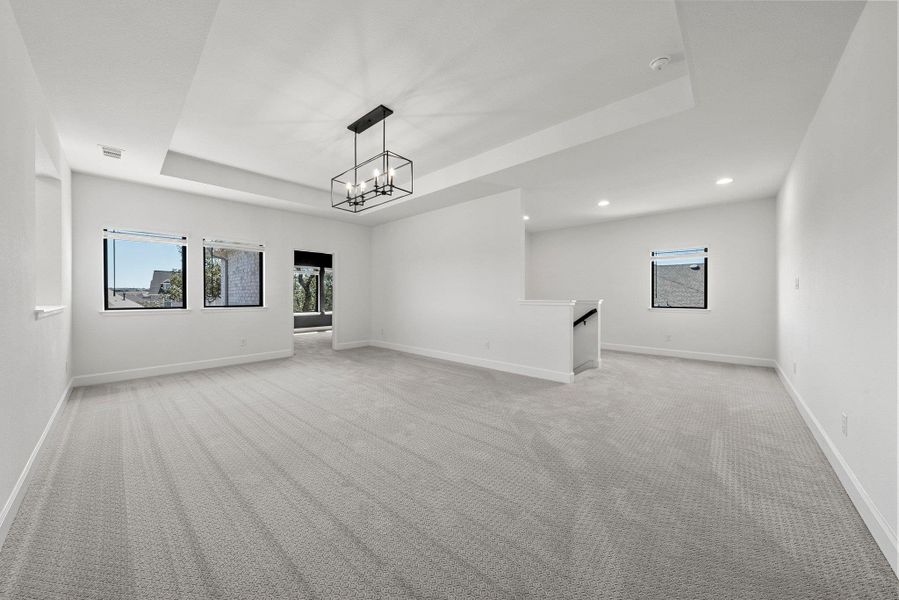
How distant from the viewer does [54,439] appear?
278 cm

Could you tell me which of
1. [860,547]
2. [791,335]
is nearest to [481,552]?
[860,547]

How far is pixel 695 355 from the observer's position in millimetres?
6172

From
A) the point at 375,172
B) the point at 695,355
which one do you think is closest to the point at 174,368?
the point at 375,172

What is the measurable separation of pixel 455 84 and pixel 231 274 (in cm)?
499

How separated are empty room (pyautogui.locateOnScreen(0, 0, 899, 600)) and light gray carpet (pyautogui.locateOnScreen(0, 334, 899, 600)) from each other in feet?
0.06

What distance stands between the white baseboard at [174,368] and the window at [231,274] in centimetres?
89

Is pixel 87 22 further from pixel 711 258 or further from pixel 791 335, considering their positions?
pixel 711 258

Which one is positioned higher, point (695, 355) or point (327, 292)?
point (327, 292)

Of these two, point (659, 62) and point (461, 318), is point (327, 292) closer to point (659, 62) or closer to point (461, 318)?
point (461, 318)

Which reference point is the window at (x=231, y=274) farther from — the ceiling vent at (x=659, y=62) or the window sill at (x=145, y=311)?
the ceiling vent at (x=659, y=62)

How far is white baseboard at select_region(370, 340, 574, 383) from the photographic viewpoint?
15.5 ft

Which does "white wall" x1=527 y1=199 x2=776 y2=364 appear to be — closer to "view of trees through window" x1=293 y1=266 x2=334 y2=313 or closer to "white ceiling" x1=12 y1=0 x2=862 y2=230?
"white ceiling" x1=12 y1=0 x2=862 y2=230

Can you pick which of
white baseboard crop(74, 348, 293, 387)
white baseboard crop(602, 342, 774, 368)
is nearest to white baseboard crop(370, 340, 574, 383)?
white baseboard crop(74, 348, 293, 387)

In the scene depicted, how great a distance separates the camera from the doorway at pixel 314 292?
10.9 meters
